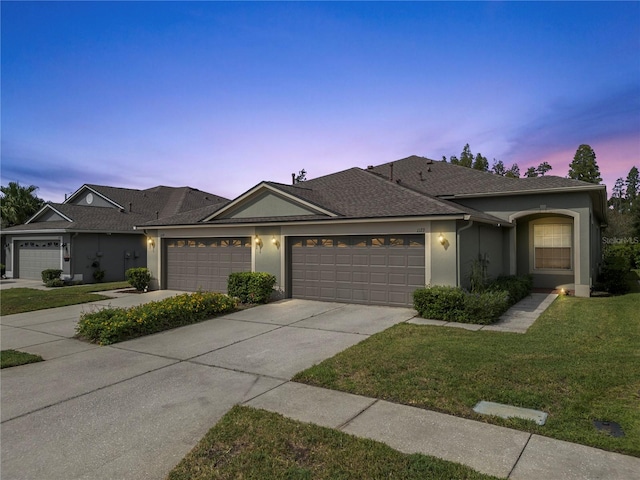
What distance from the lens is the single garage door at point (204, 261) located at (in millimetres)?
14445

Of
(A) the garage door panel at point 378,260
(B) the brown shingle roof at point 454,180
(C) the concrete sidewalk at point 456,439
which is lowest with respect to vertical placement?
(C) the concrete sidewalk at point 456,439

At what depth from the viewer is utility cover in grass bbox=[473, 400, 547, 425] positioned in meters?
4.21

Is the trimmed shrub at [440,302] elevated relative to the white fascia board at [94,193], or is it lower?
lower

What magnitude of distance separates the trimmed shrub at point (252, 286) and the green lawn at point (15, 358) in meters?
6.19

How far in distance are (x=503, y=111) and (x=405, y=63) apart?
5402 mm

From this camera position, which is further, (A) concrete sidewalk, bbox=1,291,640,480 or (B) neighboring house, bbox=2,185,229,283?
(B) neighboring house, bbox=2,185,229,283

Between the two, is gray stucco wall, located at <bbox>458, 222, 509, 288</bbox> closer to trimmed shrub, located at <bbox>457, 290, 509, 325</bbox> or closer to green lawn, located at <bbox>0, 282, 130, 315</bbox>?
trimmed shrub, located at <bbox>457, 290, 509, 325</bbox>

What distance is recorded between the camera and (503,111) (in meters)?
15.8

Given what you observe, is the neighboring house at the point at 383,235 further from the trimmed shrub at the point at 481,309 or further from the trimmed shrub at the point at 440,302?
the trimmed shrub at the point at 481,309

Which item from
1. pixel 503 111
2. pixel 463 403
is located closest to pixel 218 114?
pixel 503 111

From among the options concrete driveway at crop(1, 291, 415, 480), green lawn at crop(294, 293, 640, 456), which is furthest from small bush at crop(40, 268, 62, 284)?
green lawn at crop(294, 293, 640, 456)

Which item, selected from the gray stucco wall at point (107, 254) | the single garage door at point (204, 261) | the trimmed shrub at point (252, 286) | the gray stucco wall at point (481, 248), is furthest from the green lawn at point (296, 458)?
the gray stucco wall at point (107, 254)

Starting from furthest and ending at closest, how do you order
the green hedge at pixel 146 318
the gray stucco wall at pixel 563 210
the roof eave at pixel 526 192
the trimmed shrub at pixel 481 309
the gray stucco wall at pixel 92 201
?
the gray stucco wall at pixel 92 201 → the gray stucco wall at pixel 563 210 → the roof eave at pixel 526 192 → the trimmed shrub at pixel 481 309 → the green hedge at pixel 146 318

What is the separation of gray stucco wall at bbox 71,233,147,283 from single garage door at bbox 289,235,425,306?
12.8 m
